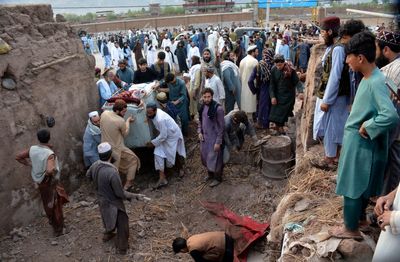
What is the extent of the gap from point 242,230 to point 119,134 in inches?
91.5

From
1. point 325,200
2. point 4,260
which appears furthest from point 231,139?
point 4,260

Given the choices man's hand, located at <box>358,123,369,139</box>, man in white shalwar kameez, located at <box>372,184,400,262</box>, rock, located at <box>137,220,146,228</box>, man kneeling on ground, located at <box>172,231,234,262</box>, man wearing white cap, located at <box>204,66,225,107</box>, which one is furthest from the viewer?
man wearing white cap, located at <box>204,66,225,107</box>

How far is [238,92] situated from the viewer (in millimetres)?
7348

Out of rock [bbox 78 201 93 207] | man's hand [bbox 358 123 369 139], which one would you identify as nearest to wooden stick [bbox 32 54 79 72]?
rock [bbox 78 201 93 207]

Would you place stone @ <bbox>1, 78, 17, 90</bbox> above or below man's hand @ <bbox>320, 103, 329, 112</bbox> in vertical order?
above

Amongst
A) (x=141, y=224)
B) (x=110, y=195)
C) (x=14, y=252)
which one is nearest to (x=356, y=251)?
(x=110, y=195)

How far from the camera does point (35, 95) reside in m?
5.37

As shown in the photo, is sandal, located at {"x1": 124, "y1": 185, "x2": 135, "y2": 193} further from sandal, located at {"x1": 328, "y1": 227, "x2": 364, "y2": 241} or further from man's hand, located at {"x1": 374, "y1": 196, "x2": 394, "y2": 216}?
man's hand, located at {"x1": 374, "y1": 196, "x2": 394, "y2": 216}

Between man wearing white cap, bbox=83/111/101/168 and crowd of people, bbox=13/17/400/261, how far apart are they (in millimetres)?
16

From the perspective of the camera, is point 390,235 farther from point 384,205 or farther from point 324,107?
point 324,107

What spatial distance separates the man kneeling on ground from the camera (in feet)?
12.4

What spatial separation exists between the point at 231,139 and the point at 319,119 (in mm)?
1969

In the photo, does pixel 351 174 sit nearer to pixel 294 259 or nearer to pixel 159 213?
pixel 294 259

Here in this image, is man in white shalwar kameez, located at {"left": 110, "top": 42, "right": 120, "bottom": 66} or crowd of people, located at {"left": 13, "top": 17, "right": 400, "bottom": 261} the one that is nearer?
crowd of people, located at {"left": 13, "top": 17, "right": 400, "bottom": 261}
